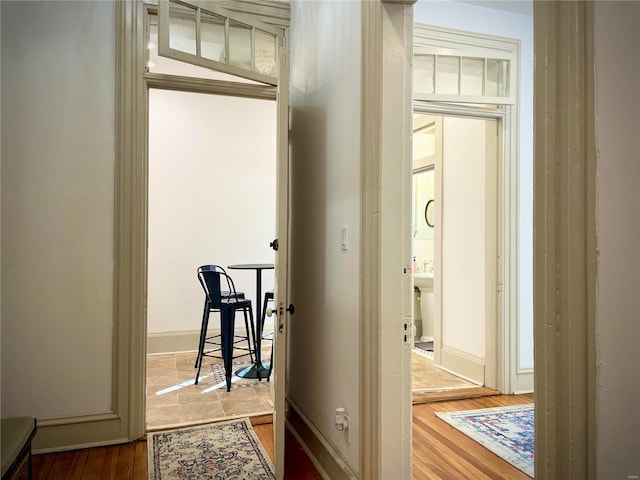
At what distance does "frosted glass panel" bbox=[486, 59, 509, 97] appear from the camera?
11.7 feet

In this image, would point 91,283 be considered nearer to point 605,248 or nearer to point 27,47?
point 27,47

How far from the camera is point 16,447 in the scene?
169 centimetres

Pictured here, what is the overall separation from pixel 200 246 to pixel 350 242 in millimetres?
3539

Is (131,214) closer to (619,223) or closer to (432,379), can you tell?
(619,223)

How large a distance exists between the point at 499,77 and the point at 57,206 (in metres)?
3.28

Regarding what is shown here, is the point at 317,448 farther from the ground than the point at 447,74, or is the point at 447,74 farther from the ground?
the point at 447,74

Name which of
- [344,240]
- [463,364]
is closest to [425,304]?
[463,364]

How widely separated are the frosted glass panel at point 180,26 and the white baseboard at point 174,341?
3.42m

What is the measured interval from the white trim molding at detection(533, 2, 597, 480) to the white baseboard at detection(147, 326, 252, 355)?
472 centimetres

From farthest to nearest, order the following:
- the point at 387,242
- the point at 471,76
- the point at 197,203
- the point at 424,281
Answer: the point at 424,281 → the point at 197,203 → the point at 471,76 → the point at 387,242

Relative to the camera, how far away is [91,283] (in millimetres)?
2699

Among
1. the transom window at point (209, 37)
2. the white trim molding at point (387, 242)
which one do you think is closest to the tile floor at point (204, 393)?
the white trim molding at point (387, 242)

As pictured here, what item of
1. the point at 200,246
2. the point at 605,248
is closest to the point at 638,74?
the point at 605,248

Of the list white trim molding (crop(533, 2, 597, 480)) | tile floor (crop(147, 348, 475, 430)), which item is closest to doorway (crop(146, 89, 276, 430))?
tile floor (crop(147, 348, 475, 430))
